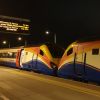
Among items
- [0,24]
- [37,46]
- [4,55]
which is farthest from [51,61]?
[0,24]

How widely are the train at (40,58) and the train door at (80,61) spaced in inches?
225

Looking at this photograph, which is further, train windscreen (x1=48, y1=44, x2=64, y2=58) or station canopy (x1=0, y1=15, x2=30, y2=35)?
station canopy (x1=0, y1=15, x2=30, y2=35)

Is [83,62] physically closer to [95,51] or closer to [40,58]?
[95,51]

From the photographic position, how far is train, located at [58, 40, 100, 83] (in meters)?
18.6

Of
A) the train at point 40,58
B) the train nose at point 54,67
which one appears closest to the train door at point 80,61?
the train nose at point 54,67

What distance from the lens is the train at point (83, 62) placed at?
18.6 m

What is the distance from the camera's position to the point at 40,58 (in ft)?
95.1

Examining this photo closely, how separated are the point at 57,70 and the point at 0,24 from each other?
108ft

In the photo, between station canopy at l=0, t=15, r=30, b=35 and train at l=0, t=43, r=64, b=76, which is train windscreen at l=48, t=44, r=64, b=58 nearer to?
train at l=0, t=43, r=64, b=76

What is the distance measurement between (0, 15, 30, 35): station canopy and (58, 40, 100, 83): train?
34.7 meters

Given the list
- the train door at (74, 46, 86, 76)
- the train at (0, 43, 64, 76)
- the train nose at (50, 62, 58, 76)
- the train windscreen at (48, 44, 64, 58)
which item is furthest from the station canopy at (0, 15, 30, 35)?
the train door at (74, 46, 86, 76)

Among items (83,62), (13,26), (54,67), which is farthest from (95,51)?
(13,26)

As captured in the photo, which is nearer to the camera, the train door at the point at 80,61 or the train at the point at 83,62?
the train at the point at 83,62

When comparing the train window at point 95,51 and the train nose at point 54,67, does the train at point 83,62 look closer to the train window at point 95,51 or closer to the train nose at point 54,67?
the train window at point 95,51
